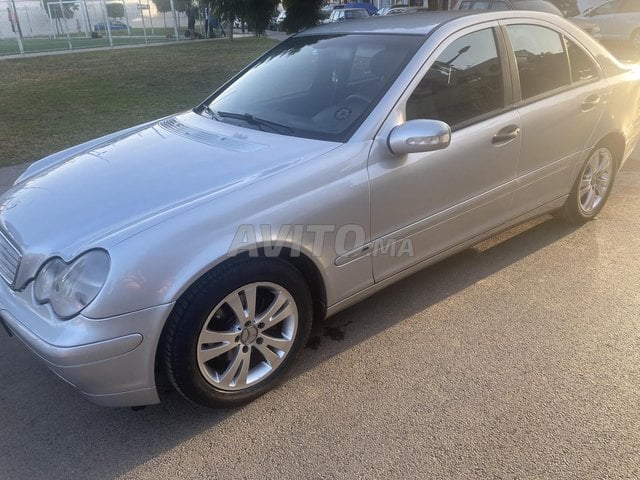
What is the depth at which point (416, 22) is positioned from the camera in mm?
3270

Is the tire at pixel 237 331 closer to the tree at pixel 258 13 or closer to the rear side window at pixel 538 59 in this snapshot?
the rear side window at pixel 538 59

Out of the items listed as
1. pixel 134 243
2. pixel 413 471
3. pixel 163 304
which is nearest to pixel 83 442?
pixel 163 304

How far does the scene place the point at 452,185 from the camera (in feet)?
9.62

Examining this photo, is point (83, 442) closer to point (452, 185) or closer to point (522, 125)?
point (452, 185)

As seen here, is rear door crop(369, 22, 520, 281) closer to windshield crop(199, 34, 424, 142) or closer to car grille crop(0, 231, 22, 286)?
windshield crop(199, 34, 424, 142)

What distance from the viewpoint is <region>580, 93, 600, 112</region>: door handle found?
11.8 ft

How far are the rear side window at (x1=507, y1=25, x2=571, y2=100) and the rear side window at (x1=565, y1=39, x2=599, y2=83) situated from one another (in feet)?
0.20

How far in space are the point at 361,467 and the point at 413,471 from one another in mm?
202

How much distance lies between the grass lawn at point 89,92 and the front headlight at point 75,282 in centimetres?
→ 499

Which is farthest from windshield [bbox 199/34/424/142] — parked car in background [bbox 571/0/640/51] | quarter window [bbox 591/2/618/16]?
quarter window [bbox 591/2/618/16]

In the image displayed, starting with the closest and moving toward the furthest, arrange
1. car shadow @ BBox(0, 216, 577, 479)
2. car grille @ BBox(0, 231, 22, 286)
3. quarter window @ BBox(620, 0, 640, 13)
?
car shadow @ BBox(0, 216, 577, 479), car grille @ BBox(0, 231, 22, 286), quarter window @ BBox(620, 0, 640, 13)

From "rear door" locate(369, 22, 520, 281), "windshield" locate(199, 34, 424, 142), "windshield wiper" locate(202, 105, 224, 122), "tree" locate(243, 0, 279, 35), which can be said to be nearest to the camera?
"rear door" locate(369, 22, 520, 281)

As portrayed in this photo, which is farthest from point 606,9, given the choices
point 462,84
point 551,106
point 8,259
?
point 8,259

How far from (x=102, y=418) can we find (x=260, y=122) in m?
1.71
